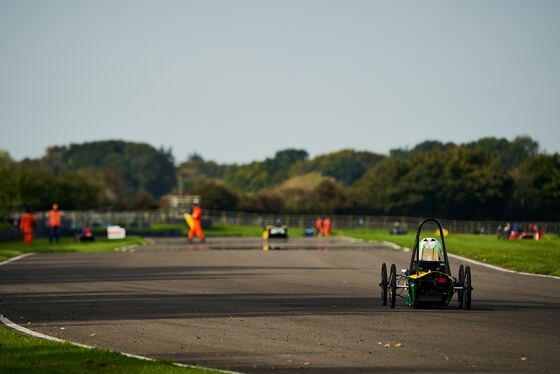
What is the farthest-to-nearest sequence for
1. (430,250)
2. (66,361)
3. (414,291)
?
1. (430,250)
2. (414,291)
3. (66,361)

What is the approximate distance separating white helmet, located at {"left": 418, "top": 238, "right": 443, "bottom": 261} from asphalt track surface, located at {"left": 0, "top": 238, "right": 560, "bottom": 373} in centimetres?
98

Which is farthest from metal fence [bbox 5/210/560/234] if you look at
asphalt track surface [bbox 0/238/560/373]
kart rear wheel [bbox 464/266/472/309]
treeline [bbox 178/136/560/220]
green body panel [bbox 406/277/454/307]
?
kart rear wheel [bbox 464/266/472/309]

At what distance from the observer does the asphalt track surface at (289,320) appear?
9430 mm

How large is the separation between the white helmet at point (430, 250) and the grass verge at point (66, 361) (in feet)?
22.9

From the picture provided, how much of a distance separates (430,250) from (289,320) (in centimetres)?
340

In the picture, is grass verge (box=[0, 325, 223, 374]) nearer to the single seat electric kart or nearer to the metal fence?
the single seat electric kart

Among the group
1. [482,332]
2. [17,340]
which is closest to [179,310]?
[17,340]

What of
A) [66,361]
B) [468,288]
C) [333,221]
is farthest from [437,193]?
[66,361]

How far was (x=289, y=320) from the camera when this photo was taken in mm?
12648

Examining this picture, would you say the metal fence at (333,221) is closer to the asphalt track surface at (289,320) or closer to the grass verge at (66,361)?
the asphalt track surface at (289,320)

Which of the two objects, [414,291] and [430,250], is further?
[430,250]

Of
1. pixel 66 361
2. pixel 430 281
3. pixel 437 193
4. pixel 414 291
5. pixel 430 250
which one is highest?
pixel 437 193

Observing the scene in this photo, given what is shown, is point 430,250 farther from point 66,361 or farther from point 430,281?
point 66,361

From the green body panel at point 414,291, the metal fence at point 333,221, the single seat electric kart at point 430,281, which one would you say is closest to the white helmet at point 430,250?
the single seat electric kart at point 430,281
